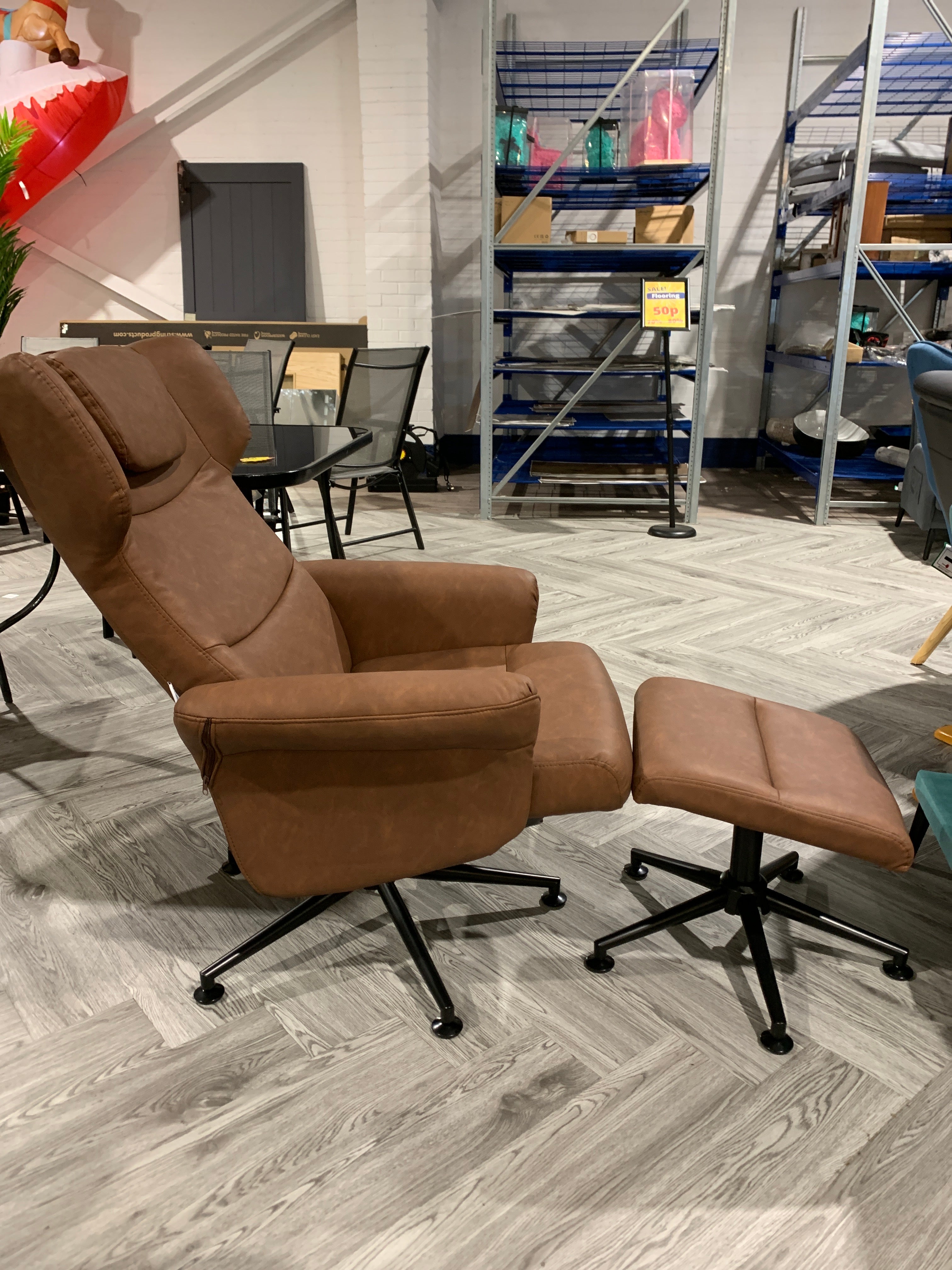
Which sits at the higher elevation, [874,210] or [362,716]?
[874,210]

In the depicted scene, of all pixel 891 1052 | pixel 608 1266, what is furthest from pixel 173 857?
pixel 891 1052

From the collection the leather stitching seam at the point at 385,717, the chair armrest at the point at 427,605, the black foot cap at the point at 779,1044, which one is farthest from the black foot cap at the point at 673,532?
the leather stitching seam at the point at 385,717

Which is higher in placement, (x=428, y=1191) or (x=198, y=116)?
(x=198, y=116)

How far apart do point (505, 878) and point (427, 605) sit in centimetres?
57

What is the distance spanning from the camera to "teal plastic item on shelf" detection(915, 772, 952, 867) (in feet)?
5.33

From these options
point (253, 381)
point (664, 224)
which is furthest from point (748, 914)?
point (664, 224)

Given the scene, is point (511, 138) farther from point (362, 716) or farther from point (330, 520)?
point (362, 716)

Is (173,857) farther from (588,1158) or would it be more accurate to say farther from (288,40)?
(288,40)

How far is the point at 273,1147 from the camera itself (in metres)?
1.30

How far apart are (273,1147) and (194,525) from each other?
3.32 ft

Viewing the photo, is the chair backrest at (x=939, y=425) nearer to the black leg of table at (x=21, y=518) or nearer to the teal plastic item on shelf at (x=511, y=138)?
the teal plastic item on shelf at (x=511, y=138)

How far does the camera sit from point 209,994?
158cm

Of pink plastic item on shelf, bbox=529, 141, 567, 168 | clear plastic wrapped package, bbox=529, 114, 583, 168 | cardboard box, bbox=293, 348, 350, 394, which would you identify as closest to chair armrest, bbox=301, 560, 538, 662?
pink plastic item on shelf, bbox=529, 141, 567, 168

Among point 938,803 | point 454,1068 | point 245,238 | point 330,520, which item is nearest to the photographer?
point 454,1068
